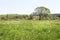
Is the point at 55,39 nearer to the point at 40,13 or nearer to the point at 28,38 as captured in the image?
the point at 28,38

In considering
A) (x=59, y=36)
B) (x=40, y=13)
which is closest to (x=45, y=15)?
(x=40, y=13)

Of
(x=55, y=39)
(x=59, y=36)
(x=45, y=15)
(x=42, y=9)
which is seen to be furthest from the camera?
(x=42, y=9)

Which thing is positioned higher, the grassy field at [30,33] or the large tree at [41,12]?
the grassy field at [30,33]

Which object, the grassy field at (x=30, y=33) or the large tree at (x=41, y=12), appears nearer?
the grassy field at (x=30, y=33)

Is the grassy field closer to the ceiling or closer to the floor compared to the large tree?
closer to the ceiling

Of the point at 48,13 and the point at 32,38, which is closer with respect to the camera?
the point at 32,38

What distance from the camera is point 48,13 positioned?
5094 cm

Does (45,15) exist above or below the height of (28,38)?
below

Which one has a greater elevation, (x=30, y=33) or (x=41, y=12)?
(x=30, y=33)

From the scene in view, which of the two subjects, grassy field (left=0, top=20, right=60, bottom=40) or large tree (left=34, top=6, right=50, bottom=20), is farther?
large tree (left=34, top=6, right=50, bottom=20)

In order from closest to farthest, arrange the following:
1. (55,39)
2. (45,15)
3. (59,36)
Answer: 1. (55,39)
2. (59,36)
3. (45,15)

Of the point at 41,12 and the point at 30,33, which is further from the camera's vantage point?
the point at 41,12

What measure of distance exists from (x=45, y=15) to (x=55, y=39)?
1606 inches

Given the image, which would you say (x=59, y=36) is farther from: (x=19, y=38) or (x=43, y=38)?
(x=19, y=38)
